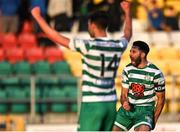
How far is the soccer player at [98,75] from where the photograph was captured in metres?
6.35

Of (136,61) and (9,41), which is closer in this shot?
(136,61)

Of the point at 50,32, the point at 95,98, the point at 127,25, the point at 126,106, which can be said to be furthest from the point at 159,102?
the point at 50,32

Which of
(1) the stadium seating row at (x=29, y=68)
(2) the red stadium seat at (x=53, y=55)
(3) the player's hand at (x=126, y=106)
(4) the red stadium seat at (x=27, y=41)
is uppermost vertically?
(3) the player's hand at (x=126, y=106)

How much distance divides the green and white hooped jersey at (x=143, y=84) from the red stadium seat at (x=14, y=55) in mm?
8097

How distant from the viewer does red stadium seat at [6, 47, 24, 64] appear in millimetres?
15102

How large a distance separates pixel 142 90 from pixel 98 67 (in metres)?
0.83

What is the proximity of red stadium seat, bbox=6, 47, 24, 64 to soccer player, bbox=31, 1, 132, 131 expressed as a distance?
872cm

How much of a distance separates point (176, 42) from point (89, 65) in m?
10.7

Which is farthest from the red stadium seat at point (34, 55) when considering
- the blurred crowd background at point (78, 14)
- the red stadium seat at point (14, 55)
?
the blurred crowd background at point (78, 14)

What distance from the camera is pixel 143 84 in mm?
7066

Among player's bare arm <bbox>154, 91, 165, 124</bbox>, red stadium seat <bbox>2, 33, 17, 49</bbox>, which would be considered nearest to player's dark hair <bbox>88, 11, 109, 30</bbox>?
player's bare arm <bbox>154, 91, 165, 124</bbox>

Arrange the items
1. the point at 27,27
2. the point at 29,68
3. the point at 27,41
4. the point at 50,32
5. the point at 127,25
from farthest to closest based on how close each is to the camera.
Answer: the point at 27,27, the point at 27,41, the point at 29,68, the point at 127,25, the point at 50,32

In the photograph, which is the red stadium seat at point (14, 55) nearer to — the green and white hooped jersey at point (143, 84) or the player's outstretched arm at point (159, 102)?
the green and white hooped jersey at point (143, 84)

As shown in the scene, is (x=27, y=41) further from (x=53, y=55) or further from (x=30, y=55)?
(x=53, y=55)
